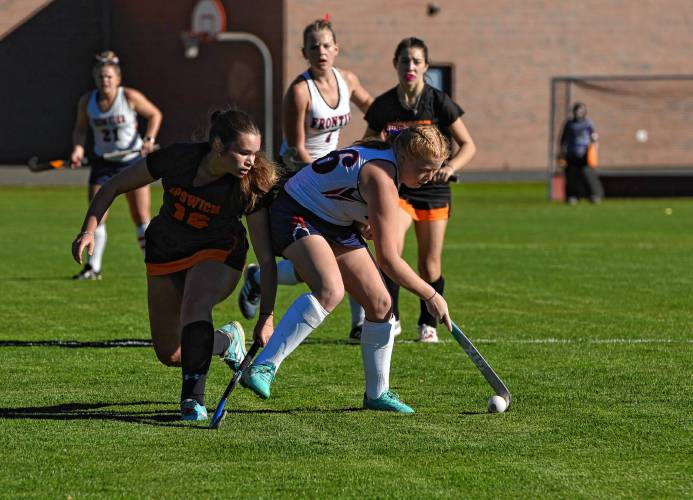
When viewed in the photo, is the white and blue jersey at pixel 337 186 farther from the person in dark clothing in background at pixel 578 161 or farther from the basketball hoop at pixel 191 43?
the basketball hoop at pixel 191 43

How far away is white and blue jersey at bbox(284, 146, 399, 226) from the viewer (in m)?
6.80

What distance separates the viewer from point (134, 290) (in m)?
12.9

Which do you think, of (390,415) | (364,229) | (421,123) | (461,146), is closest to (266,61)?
A: (461,146)

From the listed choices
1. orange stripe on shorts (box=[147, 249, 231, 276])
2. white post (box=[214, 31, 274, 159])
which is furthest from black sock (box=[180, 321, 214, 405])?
white post (box=[214, 31, 274, 159])

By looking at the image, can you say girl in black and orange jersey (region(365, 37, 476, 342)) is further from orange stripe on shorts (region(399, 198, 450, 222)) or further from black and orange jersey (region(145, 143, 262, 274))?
black and orange jersey (region(145, 143, 262, 274))

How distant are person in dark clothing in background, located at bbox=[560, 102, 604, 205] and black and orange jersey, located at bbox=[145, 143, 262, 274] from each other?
72.5ft

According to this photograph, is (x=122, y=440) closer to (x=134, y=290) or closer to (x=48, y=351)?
(x=48, y=351)

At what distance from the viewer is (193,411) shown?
6691 millimetres

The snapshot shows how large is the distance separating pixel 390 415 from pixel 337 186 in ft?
3.76

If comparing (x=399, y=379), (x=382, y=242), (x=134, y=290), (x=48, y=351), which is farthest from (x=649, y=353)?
(x=134, y=290)

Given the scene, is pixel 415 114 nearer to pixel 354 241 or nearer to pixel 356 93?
pixel 356 93

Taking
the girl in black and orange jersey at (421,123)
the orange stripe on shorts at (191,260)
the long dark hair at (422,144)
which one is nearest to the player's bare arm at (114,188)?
the orange stripe on shorts at (191,260)

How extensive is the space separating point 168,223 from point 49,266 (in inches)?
337

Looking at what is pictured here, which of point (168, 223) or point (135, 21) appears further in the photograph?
point (135, 21)
